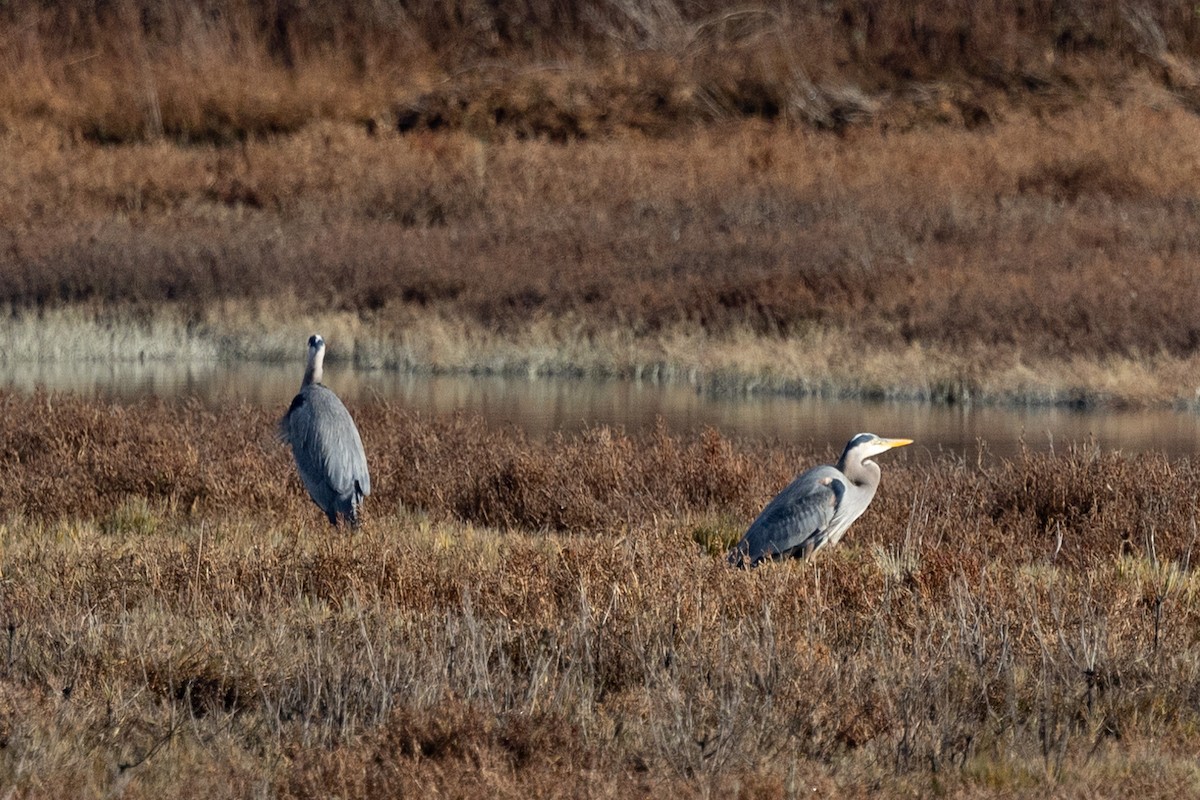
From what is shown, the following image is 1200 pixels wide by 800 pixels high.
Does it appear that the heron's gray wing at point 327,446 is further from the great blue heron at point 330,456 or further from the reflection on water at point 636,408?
the reflection on water at point 636,408

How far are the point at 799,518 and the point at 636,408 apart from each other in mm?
9706

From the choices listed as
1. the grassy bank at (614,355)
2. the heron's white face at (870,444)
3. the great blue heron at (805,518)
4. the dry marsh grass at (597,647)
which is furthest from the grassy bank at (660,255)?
the great blue heron at (805,518)

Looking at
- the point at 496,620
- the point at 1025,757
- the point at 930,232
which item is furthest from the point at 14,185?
the point at 1025,757

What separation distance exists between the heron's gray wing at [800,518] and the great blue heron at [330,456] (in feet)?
6.09

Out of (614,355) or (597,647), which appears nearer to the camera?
(597,647)

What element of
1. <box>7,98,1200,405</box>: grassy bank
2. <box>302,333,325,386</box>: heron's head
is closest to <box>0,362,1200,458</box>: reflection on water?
<box>7,98,1200,405</box>: grassy bank

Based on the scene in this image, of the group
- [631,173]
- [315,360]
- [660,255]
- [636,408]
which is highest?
[315,360]

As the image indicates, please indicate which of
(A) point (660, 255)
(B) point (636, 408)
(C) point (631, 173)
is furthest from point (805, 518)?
(C) point (631, 173)

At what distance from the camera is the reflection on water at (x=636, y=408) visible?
1485 cm

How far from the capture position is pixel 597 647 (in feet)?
18.6

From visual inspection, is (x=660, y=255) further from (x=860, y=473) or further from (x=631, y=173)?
(x=860, y=473)

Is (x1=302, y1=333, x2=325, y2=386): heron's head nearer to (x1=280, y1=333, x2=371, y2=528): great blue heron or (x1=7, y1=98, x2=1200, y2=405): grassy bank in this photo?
(x1=280, y1=333, x2=371, y2=528): great blue heron

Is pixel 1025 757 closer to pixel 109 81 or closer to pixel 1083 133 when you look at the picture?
pixel 1083 133

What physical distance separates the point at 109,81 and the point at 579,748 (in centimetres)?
2996
